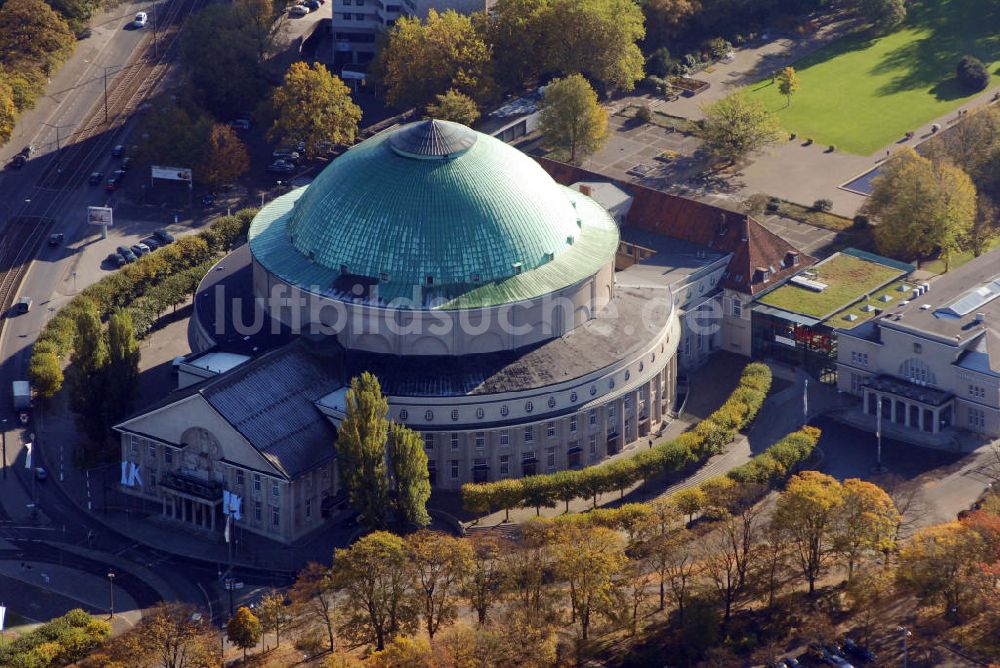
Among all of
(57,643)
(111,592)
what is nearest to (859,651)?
(111,592)

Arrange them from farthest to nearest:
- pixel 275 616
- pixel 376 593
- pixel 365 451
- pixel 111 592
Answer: pixel 365 451 < pixel 111 592 < pixel 275 616 < pixel 376 593

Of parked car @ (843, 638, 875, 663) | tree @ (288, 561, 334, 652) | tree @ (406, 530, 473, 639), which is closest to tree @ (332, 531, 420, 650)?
tree @ (406, 530, 473, 639)

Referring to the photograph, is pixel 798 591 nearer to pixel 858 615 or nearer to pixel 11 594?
pixel 858 615

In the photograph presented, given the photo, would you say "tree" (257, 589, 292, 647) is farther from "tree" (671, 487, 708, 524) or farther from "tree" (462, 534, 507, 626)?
"tree" (671, 487, 708, 524)

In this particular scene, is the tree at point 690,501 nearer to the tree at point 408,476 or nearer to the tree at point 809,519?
the tree at point 809,519

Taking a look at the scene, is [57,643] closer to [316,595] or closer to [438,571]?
[316,595]

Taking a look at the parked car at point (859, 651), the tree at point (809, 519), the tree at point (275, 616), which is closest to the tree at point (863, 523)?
the tree at point (809, 519)
